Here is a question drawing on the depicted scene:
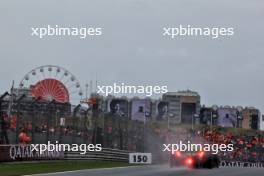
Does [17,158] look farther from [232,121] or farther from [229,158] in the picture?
Answer: [229,158]

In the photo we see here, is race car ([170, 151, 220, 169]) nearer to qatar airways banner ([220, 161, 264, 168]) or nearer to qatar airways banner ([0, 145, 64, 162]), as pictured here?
qatar airways banner ([0, 145, 64, 162])

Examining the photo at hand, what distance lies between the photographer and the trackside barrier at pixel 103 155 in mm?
35750

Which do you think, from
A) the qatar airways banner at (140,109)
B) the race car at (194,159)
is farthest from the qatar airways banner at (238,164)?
the race car at (194,159)

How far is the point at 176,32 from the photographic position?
99.2ft

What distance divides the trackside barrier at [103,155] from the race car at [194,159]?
4.82m

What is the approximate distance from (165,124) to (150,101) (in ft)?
17.7

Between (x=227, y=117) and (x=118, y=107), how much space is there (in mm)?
6622

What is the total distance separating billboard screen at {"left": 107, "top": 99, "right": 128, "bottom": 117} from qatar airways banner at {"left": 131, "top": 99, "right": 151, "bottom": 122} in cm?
40

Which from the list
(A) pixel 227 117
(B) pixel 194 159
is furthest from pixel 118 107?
(B) pixel 194 159

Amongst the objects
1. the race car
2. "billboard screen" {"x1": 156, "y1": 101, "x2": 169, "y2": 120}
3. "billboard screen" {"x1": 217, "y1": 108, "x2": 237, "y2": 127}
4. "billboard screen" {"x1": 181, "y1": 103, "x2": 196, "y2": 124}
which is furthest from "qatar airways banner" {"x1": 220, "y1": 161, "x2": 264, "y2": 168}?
the race car

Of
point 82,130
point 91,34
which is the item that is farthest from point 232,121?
point 91,34

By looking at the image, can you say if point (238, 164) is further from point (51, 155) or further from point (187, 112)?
point (51, 155)

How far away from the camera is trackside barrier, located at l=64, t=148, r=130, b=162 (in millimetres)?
35750

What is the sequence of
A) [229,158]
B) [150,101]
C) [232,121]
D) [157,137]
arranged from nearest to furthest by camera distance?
[150,101] < [157,137] < [232,121] < [229,158]
